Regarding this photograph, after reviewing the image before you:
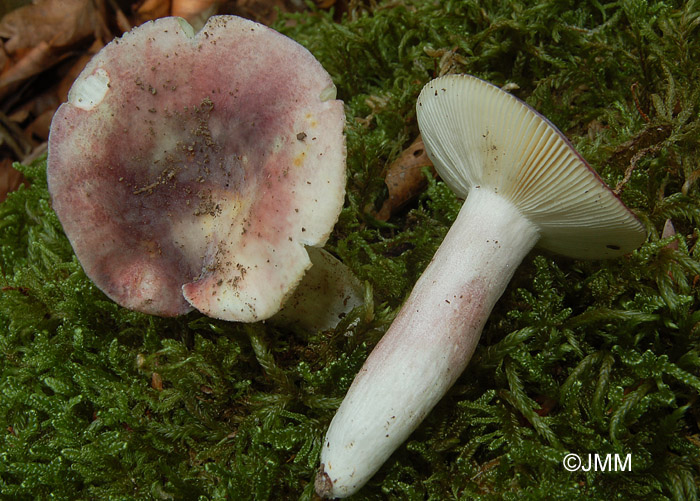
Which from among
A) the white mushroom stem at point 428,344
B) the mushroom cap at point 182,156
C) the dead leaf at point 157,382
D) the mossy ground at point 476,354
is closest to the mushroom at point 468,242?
the white mushroom stem at point 428,344

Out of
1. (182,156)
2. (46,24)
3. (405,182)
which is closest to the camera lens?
(182,156)

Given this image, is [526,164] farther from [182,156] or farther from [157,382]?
[157,382]

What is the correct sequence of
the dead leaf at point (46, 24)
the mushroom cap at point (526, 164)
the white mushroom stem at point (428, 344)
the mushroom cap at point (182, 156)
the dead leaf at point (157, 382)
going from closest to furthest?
the mushroom cap at point (526, 164) < the white mushroom stem at point (428, 344) < the mushroom cap at point (182, 156) < the dead leaf at point (157, 382) < the dead leaf at point (46, 24)

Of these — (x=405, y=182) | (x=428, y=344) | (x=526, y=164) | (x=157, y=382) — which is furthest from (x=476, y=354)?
(x=157, y=382)

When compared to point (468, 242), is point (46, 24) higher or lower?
higher

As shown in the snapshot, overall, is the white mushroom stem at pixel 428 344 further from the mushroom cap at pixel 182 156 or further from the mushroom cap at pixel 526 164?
the mushroom cap at pixel 182 156

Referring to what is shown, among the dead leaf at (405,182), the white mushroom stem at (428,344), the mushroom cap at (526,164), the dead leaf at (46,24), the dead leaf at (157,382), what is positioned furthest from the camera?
the dead leaf at (46,24)

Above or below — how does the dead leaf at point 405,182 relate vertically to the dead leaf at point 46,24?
below

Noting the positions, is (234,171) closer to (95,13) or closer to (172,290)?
(172,290)
